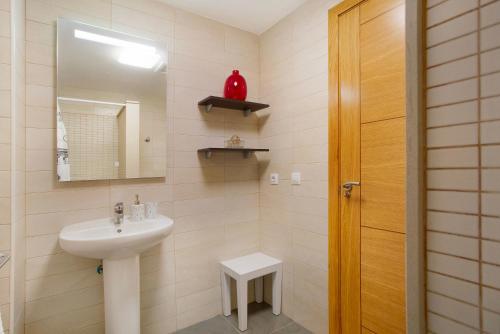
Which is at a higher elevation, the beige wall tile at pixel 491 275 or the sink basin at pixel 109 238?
the beige wall tile at pixel 491 275

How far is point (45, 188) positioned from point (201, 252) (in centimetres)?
111

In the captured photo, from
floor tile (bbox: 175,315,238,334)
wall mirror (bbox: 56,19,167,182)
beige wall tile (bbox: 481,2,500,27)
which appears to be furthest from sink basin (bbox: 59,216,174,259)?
beige wall tile (bbox: 481,2,500,27)

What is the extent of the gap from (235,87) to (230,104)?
0.45 ft

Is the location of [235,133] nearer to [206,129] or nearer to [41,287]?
[206,129]

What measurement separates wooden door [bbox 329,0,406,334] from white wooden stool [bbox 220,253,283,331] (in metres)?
0.48

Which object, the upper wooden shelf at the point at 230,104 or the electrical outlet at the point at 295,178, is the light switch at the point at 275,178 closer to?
the electrical outlet at the point at 295,178

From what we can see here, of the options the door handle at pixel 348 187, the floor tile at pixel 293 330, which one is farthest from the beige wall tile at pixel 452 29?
the floor tile at pixel 293 330

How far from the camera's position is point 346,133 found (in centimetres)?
162

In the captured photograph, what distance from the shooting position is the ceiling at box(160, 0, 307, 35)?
74.7 inches

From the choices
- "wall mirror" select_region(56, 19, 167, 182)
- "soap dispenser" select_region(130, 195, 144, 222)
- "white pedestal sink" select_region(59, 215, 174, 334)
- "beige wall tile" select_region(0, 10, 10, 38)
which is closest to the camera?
"beige wall tile" select_region(0, 10, 10, 38)

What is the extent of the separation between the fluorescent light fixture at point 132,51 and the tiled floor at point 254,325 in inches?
76.1

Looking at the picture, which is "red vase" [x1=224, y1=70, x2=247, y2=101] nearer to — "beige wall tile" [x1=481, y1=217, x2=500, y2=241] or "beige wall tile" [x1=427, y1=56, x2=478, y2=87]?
"beige wall tile" [x1=427, y1=56, x2=478, y2=87]

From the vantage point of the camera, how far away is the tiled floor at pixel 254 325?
6.20 feet

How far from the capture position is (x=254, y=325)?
1956 mm
